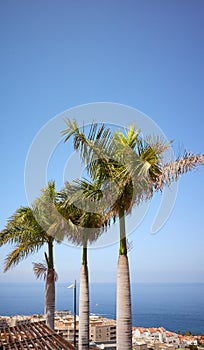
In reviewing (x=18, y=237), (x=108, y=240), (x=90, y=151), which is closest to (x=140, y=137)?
(x=90, y=151)

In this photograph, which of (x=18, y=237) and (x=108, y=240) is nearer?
(x=108, y=240)

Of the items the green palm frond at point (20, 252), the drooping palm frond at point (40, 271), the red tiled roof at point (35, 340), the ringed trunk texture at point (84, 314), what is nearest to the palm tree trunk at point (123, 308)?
the red tiled roof at point (35, 340)

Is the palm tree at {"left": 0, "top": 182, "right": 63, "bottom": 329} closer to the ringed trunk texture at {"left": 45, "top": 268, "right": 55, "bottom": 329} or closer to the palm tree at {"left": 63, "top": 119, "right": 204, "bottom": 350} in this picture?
the ringed trunk texture at {"left": 45, "top": 268, "right": 55, "bottom": 329}

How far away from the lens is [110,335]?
25.2m

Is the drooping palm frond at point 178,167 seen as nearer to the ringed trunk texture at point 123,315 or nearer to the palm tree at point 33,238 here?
the ringed trunk texture at point 123,315

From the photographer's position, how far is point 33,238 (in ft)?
32.0

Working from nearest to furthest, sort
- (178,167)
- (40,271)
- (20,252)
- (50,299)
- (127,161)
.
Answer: (178,167)
(127,161)
(50,299)
(20,252)
(40,271)

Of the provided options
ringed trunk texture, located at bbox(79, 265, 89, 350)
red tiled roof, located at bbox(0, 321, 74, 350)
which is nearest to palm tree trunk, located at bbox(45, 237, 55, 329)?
ringed trunk texture, located at bbox(79, 265, 89, 350)

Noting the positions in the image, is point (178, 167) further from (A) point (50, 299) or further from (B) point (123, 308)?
(A) point (50, 299)

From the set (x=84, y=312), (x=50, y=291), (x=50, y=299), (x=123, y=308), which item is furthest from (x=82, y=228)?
(x=123, y=308)

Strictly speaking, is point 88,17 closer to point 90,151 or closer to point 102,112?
point 102,112

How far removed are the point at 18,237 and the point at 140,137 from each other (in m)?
5.52

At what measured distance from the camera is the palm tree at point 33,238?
31.0 feet

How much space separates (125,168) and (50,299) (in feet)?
17.7
